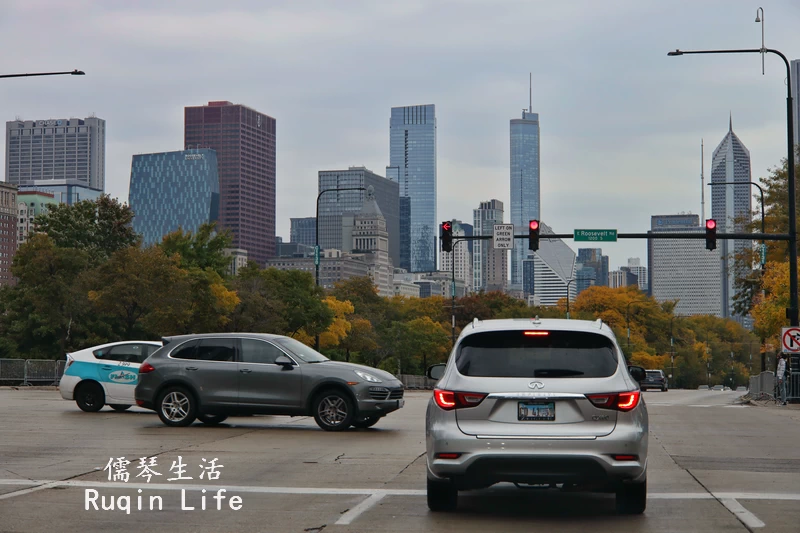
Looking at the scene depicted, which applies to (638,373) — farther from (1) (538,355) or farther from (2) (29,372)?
(2) (29,372)

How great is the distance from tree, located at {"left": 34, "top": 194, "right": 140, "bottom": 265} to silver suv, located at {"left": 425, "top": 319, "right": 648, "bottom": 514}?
7821 cm

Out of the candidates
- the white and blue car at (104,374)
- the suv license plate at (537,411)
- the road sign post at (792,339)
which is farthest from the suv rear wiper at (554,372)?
the road sign post at (792,339)

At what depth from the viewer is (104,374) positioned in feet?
73.0

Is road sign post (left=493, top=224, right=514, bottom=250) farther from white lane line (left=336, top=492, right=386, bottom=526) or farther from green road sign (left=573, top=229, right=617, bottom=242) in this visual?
white lane line (left=336, top=492, right=386, bottom=526)

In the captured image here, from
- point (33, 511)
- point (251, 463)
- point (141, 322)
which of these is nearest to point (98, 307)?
point (141, 322)

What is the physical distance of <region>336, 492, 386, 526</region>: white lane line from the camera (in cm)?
940

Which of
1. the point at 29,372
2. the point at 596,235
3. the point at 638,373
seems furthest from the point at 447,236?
the point at 638,373

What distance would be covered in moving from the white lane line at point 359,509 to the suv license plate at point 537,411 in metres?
1.78

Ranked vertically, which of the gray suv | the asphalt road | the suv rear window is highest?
the suv rear window

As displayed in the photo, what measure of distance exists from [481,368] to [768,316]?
36.1 meters

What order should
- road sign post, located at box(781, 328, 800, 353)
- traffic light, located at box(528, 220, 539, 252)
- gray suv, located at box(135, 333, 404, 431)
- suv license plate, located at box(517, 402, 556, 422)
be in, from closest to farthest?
suv license plate, located at box(517, 402, 556, 422) → gray suv, located at box(135, 333, 404, 431) → road sign post, located at box(781, 328, 800, 353) → traffic light, located at box(528, 220, 539, 252)

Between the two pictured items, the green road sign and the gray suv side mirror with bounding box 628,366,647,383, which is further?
the green road sign

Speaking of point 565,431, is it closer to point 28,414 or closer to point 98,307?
point 28,414

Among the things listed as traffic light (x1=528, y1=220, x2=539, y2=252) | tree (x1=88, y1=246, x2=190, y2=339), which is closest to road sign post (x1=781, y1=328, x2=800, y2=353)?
traffic light (x1=528, y1=220, x2=539, y2=252)
